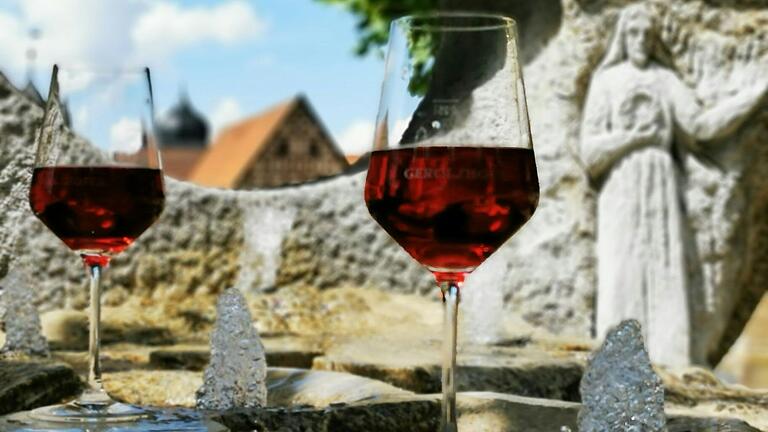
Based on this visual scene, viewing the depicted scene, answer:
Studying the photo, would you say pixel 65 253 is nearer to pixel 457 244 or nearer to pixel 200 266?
pixel 200 266

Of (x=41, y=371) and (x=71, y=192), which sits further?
(x=41, y=371)

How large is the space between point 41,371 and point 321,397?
18.9 inches

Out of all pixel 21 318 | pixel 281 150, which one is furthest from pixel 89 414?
pixel 281 150

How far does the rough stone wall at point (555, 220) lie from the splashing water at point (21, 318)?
4.12 ft

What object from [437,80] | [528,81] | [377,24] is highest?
[377,24]

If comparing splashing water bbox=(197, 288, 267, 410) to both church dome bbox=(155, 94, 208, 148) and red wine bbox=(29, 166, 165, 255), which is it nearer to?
red wine bbox=(29, 166, 165, 255)

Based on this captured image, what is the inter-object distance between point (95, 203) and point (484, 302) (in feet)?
8.60

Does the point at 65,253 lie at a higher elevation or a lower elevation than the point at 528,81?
lower

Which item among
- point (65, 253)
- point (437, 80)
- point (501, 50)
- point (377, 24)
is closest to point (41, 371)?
point (437, 80)

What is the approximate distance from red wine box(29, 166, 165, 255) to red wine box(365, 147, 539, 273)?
443 mm

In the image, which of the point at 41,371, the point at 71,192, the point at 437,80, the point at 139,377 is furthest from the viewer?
the point at 139,377

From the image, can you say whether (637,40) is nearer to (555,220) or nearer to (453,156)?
(555,220)

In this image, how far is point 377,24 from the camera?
10172 mm

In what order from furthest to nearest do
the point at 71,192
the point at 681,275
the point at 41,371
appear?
A: the point at 681,275, the point at 41,371, the point at 71,192
